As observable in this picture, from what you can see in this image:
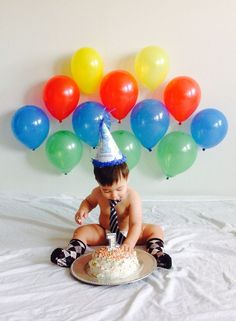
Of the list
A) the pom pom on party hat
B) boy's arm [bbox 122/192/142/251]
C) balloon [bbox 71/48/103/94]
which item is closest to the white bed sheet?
boy's arm [bbox 122/192/142/251]

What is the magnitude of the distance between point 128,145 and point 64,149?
268mm

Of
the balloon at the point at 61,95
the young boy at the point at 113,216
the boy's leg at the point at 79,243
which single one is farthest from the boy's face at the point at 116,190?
the balloon at the point at 61,95

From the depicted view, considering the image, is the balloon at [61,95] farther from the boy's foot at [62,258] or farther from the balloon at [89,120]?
the boy's foot at [62,258]

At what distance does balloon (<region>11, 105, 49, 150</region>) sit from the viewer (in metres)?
1.80

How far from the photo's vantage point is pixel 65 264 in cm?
127

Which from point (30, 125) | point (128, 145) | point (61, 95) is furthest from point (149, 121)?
point (30, 125)

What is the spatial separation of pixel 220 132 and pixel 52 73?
770 mm

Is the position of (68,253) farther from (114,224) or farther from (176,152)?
(176,152)

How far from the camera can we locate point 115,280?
115 cm

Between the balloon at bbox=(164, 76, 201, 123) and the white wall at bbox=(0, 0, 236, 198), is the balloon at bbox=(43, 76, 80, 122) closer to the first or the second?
the white wall at bbox=(0, 0, 236, 198)

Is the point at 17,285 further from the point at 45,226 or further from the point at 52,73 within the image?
the point at 52,73

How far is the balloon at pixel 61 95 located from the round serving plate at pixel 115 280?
2.36ft

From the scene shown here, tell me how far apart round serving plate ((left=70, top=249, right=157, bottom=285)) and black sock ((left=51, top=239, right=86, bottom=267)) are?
0.02 meters

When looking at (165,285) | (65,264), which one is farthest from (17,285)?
(165,285)
